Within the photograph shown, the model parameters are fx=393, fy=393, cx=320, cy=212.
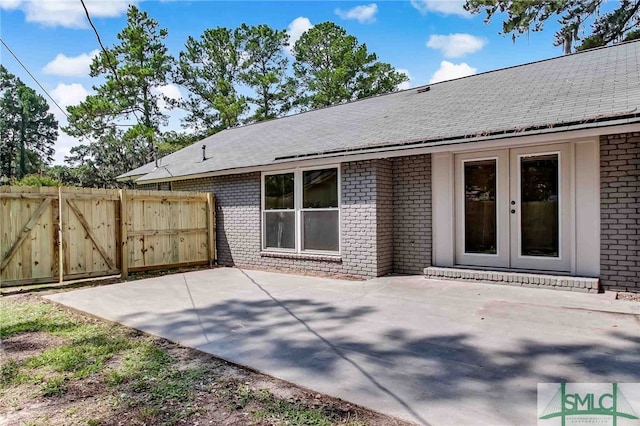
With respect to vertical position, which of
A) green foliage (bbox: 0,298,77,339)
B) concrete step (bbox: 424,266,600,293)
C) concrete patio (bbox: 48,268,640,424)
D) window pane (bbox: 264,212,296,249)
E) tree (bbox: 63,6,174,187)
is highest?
tree (bbox: 63,6,174,187)

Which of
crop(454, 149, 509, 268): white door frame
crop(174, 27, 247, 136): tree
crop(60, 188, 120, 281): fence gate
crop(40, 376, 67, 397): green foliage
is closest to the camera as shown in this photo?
crop(40, 376, 67, 397): green foliage

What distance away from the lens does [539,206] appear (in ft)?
21.1

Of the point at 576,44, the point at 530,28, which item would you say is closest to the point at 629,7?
the point at 576,44

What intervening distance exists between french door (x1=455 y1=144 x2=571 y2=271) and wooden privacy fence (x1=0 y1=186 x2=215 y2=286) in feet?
20.8

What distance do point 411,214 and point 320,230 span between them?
6.42 feet

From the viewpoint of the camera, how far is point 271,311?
5223 mm

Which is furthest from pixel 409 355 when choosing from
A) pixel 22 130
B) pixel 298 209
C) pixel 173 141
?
pixel 22 130

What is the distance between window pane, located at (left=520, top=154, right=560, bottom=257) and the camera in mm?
6281

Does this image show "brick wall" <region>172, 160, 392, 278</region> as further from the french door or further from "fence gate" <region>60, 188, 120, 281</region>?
"fence gate" <region>60, 188, 120, 281</region>

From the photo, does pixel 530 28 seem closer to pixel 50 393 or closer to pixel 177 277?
pixel 177 277

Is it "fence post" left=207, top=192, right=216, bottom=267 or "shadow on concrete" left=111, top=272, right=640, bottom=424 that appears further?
"fence post" left=207, top=192, right=216, bottom=267

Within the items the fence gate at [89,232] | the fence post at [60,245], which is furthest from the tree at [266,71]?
the fence post at [60,245]

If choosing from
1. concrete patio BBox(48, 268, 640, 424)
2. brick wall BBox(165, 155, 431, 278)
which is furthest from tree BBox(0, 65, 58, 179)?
brick wall BBox(165, 155, 431, 278)

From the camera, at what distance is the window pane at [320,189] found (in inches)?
322
